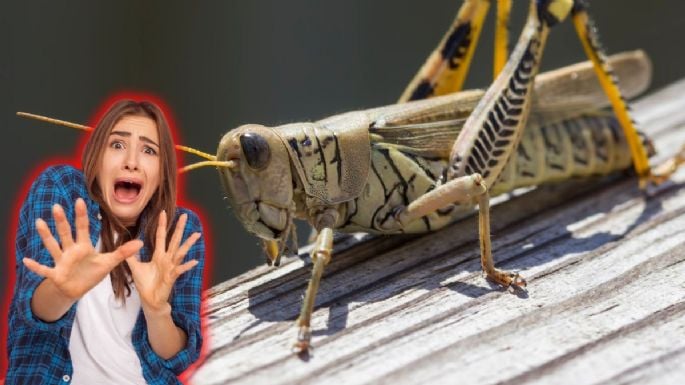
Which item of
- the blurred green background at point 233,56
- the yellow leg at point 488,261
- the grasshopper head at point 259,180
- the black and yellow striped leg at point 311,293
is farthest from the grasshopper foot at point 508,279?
the blurred green background at point 233,56

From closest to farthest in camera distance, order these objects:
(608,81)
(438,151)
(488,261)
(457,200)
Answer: (488,261) < (457,200) < (438,151) < (608,81)

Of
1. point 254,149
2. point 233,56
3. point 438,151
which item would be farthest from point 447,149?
point 233,56

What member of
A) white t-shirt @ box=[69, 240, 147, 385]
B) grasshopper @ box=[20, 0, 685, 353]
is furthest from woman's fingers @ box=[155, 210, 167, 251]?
grasshopper @ box=[20, 0, 685, 353]

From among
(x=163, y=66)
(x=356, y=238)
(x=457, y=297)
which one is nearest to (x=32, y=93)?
(x=163, y=66)

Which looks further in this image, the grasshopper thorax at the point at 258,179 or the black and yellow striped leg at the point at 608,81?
the black and yellow striped leg at the point at 608,81

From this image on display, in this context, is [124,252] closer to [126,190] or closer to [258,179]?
[126,190]

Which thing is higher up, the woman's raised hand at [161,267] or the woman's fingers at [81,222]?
the woman's fingers at [81,222]

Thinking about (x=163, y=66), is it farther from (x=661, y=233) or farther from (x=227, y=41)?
(x=661, y=233)

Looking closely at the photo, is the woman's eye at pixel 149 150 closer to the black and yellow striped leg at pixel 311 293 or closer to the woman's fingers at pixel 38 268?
the woman's fingers at pixel 38 268
